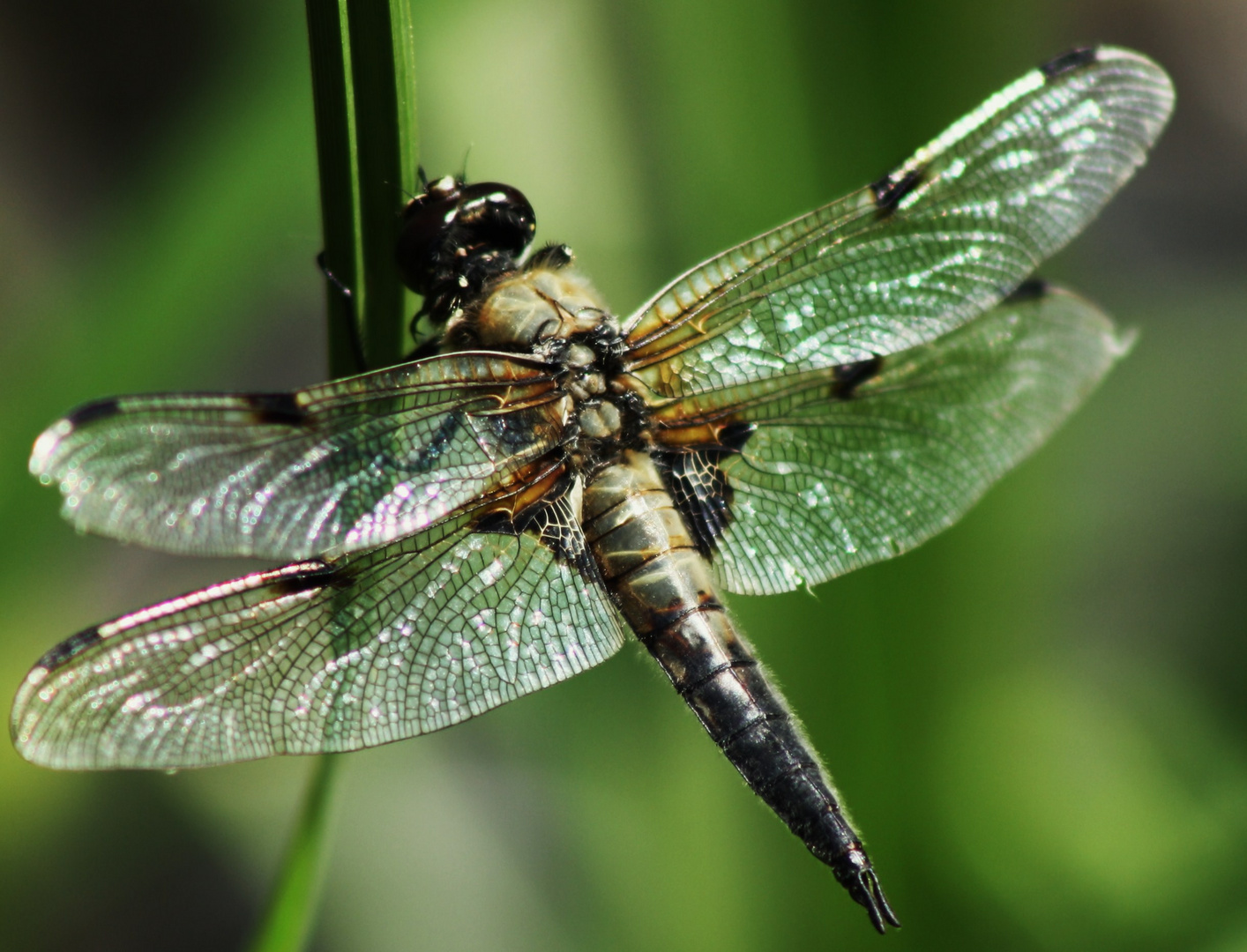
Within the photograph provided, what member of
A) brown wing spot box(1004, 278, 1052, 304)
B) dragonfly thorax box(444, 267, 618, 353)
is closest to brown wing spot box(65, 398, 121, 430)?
dragonfly thorax box(444, 267, 618, 353)

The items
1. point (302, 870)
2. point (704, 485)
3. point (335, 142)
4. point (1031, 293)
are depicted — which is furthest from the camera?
point (1031, 293)

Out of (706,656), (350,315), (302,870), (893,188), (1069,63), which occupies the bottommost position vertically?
(302,870)

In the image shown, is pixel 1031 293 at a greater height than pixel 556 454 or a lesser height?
greater

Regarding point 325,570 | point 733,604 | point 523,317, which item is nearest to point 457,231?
point 523,317

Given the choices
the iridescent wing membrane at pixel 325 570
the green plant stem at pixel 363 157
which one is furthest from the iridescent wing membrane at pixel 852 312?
the green plant stem at pixel 363 157

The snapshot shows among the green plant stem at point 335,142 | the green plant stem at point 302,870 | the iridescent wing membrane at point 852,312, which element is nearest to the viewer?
the green plant stem at point 335,142

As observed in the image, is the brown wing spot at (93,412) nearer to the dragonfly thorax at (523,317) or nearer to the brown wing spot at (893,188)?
the dragonfly thorax at (523,317)

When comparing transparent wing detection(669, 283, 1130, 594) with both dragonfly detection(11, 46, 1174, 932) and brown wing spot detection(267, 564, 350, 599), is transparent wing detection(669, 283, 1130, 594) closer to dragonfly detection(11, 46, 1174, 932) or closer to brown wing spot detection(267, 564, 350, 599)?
dragonfly detection(11, 46, 1174, 932)

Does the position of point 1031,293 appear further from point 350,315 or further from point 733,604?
point 350,315
